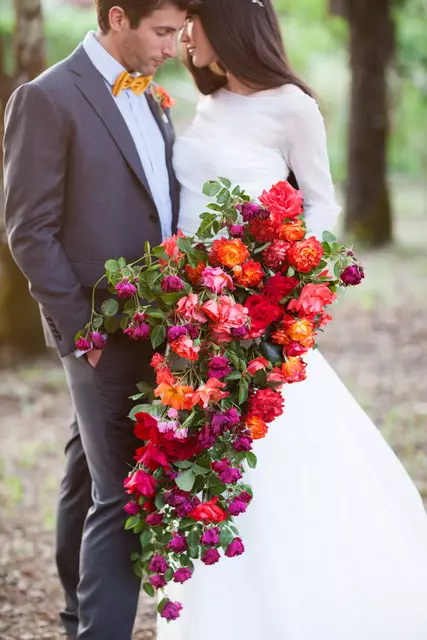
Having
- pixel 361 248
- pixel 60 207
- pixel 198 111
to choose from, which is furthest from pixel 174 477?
pixel 361 248

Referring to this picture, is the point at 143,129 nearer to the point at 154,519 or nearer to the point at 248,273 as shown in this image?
the point at 248,273

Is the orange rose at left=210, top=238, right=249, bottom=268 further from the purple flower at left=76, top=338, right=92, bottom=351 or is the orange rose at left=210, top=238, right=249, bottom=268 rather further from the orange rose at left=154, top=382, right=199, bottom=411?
the purple flower at left=76, top=338, right=92, bottom=351

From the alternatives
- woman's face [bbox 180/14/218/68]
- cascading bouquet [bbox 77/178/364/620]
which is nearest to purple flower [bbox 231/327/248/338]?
cascading bouquet [bbox 77/178/364/620]

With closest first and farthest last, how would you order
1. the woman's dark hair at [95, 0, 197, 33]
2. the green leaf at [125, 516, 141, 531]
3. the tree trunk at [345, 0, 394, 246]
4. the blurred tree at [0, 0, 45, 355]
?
1. the green leaf at [125, 516, 141, 531]
2. the woman's dark hair at [95, 0, 197, 33]
3. the blurred tree at [0, 0, 45, 355]
4. the tree trunk at [345, 0, 394, 246]

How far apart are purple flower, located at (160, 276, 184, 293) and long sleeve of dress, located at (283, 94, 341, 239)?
695 mm

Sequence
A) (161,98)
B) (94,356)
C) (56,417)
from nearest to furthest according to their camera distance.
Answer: (94,356) → (161,98) → (56,417)

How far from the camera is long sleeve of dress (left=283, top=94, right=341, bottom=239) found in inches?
126

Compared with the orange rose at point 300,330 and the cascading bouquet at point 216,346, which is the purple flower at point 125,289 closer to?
the cascading bouquet at point 216,346

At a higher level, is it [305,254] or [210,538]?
[305,254]

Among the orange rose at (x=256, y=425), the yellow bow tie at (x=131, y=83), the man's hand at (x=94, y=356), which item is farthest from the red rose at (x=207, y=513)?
the yellow bow tie at (x=131, y=83)

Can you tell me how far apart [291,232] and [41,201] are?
766mm

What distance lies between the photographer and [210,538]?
2.75 m

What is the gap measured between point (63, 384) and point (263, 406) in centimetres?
450

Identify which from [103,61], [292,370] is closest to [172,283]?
[292,370]
